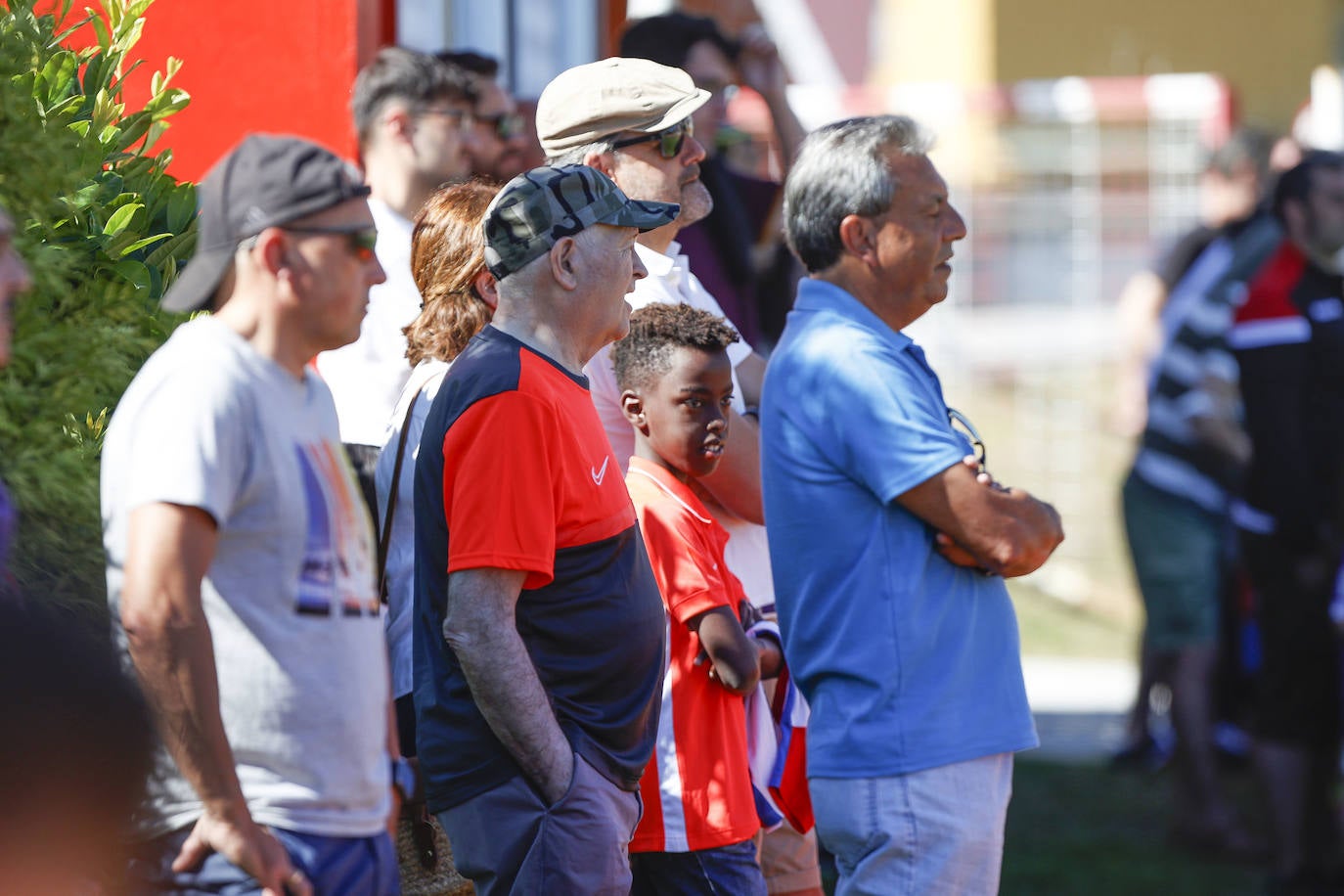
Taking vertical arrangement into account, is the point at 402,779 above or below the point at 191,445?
below

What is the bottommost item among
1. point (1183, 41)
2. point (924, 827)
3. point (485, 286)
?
point (924, 827)

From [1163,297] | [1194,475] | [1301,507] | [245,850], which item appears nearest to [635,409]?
[245,850]

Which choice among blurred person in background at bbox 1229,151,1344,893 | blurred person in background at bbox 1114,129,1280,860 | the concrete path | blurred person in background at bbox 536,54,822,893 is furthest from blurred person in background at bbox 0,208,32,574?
the concrete path

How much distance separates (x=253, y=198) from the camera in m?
2.32

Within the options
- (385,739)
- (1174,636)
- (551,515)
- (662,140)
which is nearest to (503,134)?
(662,140)

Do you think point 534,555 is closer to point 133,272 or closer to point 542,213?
point 542,213

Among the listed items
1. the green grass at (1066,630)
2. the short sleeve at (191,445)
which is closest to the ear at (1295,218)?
the green grass at (1066,630)

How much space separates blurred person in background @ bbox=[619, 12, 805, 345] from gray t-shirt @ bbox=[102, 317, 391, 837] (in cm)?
242

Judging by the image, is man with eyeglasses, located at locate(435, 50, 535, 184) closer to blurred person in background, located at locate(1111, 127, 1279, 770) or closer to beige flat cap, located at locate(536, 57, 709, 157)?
beige flat cap, located at locate(536, 57, 709, 157)

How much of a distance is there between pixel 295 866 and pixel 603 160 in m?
1.79

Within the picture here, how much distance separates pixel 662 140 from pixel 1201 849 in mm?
4337

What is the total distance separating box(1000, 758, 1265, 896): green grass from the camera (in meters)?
6.26

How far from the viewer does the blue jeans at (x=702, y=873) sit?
322 centimetres

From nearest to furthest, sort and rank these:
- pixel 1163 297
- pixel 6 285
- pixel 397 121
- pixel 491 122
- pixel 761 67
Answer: pixel 6 285 → pixel 397 121 → pixel 491 122 → pixel 761 67 → pixel 1163 297
